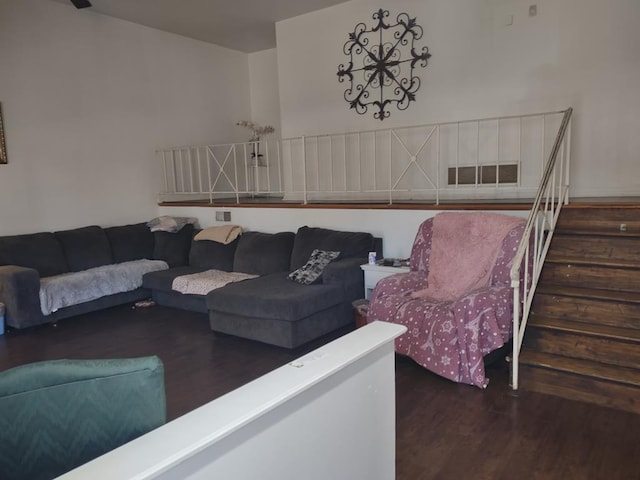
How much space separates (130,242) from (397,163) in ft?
10.6

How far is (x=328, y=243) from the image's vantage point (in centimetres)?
432

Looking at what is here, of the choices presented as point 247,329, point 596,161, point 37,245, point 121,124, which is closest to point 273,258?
point 247,329

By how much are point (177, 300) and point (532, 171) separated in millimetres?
3799

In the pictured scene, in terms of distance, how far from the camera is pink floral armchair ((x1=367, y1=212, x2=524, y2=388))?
2.86 m

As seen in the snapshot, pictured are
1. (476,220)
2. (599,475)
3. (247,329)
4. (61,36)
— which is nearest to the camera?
(599,475)

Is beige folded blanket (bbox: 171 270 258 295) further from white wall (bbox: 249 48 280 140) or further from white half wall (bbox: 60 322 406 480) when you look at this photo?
white wall (bbox: 249 48 280 140)

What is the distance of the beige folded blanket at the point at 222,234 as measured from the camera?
200 inches

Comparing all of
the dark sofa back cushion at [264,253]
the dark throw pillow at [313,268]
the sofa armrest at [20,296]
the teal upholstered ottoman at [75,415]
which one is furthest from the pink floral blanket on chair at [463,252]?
the sofa armrest at [20,296]

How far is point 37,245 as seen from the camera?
464 centimetres

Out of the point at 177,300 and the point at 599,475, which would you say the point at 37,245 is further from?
the point at 599,475

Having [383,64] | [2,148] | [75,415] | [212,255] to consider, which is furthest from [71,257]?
[75,415]

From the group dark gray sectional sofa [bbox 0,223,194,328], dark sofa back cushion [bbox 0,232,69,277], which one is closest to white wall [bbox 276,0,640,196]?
dark gray sectional sofa [bbox 0,223,194,328]

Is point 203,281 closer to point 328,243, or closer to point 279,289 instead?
point 279,289

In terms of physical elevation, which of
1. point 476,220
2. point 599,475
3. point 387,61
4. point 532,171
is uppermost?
point 387,61
